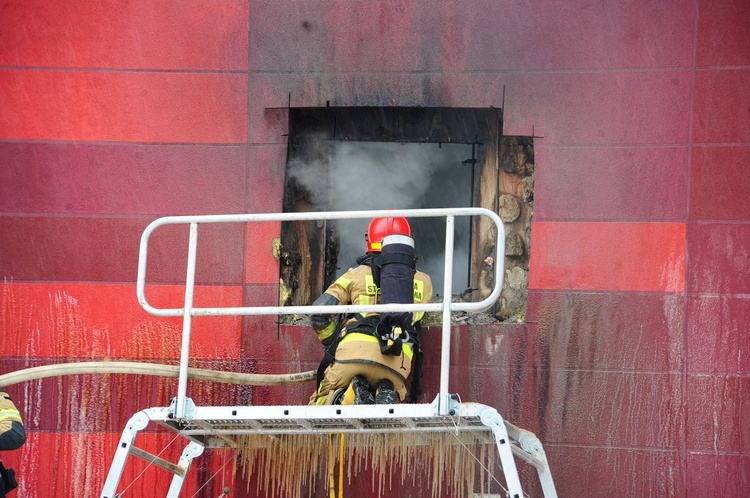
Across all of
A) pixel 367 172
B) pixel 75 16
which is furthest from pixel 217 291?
pixel 75 16

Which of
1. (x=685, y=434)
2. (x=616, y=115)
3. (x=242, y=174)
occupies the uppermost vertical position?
(x=616, y=115)

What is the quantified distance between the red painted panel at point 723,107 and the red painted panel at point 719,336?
3.36 ft

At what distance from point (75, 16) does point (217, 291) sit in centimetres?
209

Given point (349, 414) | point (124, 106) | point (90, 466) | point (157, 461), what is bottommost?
point (90, 466)

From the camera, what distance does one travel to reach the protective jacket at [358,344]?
5352 mm

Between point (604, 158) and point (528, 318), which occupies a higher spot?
point (604, 158)

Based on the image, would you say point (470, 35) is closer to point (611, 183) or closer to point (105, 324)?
point (611, 183)

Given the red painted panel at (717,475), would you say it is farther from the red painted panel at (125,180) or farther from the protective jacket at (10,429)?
the protective jacket at (10,429)

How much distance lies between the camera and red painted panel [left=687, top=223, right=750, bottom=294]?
624 centimetres

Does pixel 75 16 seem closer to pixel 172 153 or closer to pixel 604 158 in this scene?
pixel 172 153

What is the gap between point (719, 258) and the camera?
6.27 metres

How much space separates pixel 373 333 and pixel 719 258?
2.36 metres

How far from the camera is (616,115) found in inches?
255

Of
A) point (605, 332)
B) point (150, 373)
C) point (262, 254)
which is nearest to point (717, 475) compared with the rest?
point (605, 332)
